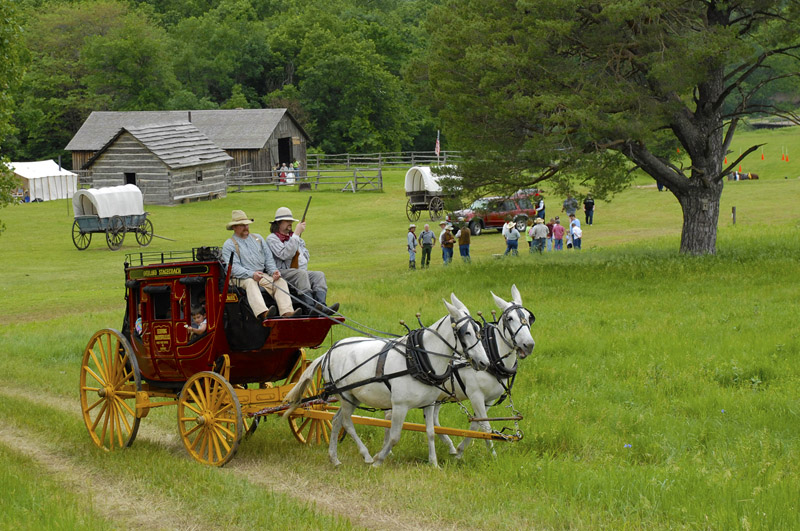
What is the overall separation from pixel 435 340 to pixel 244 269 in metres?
2.50

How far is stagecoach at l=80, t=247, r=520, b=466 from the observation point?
10.6 metres

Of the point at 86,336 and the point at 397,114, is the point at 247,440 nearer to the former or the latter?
the point at 86,336

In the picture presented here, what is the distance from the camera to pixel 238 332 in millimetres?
10898

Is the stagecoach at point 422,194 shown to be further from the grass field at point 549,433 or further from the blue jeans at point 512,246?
the grass field at point 549,433

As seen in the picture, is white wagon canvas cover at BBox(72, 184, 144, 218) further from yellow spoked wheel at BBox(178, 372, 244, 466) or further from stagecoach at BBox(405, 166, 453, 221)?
yellow spoked wheel at BBox(178, 372, 244, 466)

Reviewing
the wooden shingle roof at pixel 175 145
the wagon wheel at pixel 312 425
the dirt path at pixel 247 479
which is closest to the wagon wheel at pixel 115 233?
the wooden shingle roof at pixel 175 145

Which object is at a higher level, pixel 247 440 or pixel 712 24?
pixel 712 24

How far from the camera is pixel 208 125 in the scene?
221 feet

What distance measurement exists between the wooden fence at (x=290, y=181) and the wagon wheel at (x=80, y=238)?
20.6 m

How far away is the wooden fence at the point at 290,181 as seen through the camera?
63156 mm

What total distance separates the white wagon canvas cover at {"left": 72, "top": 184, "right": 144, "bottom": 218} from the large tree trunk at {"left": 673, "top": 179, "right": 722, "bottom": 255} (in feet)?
80.6

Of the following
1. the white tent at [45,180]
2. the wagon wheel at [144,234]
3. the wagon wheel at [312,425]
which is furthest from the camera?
the white tent at [45,180]

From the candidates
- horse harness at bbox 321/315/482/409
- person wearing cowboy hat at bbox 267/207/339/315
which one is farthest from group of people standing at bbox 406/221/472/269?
horse harness at bbox 321/315/482/409

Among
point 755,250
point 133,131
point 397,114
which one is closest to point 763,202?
point 755,250
